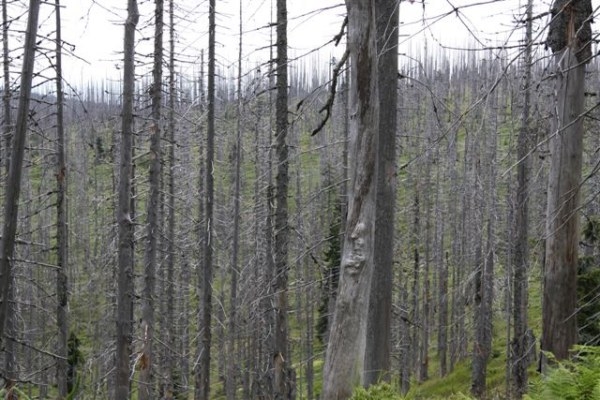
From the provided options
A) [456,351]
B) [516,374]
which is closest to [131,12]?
[516,374]

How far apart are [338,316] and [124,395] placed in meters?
7.86

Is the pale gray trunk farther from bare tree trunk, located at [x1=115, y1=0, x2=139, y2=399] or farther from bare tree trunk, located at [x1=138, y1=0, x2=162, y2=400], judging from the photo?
→ bare tree trunk, located at [x1=115, y1=0, x2=139, y2=399]

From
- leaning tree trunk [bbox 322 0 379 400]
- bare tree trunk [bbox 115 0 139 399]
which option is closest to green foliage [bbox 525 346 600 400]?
leaning tree trunk [bbox 322 0 379 400]

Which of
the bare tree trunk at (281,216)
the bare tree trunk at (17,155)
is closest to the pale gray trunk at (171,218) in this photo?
the bare tree trunk at (281,216)

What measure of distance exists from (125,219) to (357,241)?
7.22 metres

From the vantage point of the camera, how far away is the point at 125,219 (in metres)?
10.9

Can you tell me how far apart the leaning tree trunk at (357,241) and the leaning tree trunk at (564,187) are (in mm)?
1944

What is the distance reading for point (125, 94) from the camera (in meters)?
10.9

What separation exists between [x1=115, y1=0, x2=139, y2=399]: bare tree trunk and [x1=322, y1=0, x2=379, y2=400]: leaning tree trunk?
7103 mm

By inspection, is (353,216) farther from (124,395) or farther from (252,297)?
(252,297)

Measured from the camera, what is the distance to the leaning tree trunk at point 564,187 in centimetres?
548

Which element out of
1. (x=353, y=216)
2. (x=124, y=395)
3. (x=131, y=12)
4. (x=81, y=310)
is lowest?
(x=81, y=310)

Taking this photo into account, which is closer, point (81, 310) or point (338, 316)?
point (338, 316)

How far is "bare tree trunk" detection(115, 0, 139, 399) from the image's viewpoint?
10.8 m
